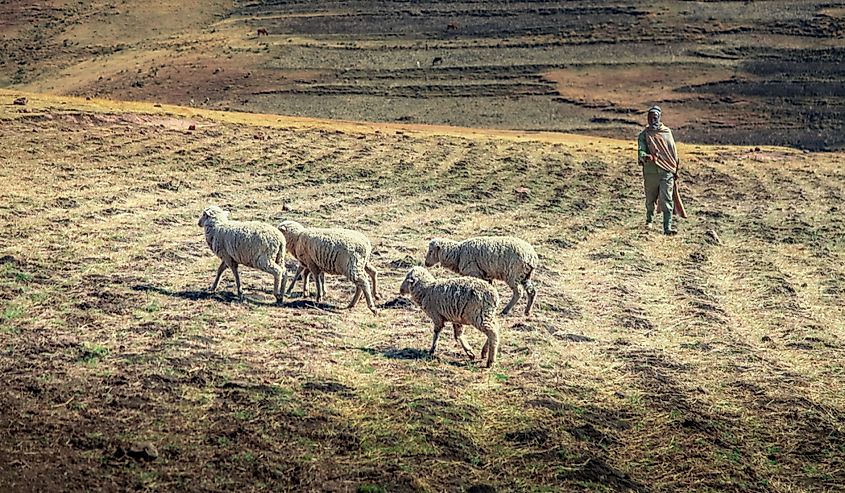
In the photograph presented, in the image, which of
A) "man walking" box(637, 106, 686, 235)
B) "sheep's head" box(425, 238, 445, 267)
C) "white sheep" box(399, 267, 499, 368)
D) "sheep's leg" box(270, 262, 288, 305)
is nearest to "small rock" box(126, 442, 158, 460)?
"white sheep" box(399, 267, 499, 368)

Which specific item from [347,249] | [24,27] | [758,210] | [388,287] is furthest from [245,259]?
[24,27]

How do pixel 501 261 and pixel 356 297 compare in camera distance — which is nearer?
pixel 501 261

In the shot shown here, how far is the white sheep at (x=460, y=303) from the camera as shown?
10180 mm

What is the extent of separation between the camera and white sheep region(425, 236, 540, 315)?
1227cm

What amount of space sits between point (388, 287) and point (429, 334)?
2.20 metres

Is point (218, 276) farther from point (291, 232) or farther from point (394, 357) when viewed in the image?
point (394, 357)

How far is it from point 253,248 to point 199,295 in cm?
89

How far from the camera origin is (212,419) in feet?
27.1

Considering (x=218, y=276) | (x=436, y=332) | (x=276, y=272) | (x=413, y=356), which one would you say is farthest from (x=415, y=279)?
(x=218, y=276)

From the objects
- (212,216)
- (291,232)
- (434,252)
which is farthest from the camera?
(434,252)

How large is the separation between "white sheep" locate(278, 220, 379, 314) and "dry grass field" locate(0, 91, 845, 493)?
422 mm

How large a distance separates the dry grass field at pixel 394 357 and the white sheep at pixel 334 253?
42cm

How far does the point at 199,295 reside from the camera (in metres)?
12.2

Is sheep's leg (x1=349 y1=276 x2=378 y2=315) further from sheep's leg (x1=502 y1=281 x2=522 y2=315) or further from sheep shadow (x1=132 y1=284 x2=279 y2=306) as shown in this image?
sheep's leg (x1=502 y1=281 x2=522 y2=315)
